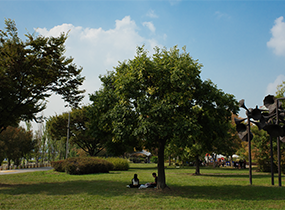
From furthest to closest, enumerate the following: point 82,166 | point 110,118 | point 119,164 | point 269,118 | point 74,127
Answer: point 74,127 < point 119,164 < point 82,166 < point 110,118 < point 269,118

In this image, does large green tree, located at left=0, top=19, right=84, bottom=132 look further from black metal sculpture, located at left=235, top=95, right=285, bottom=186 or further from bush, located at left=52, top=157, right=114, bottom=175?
black metal sculpture, located at left=235, top=95, right=285, bottom=186

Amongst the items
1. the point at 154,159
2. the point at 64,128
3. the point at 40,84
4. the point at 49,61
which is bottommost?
the point at 154,159

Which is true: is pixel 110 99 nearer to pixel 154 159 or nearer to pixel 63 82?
pixel 63 82

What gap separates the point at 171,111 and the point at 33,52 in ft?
35.1

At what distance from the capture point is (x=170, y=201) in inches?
407

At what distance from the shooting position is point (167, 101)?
1191 cm

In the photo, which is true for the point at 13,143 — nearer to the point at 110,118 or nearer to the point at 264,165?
the point at 110,118

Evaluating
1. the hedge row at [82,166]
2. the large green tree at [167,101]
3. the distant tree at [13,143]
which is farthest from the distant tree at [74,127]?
the large green tree at [167,101]

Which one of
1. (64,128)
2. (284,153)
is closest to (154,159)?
(64,128)

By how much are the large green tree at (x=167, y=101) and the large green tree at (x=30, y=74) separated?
6034 mm

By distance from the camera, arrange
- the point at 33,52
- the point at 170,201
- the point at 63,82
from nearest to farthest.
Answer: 1. the point at 170,201
2. the point at 33,52
3. the point at 63,82

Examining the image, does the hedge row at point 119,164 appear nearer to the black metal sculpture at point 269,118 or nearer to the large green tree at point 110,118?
the large green tree at point 110,118

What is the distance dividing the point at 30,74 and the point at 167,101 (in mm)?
10043

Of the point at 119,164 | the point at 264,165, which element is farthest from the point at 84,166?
the point at 264,165
